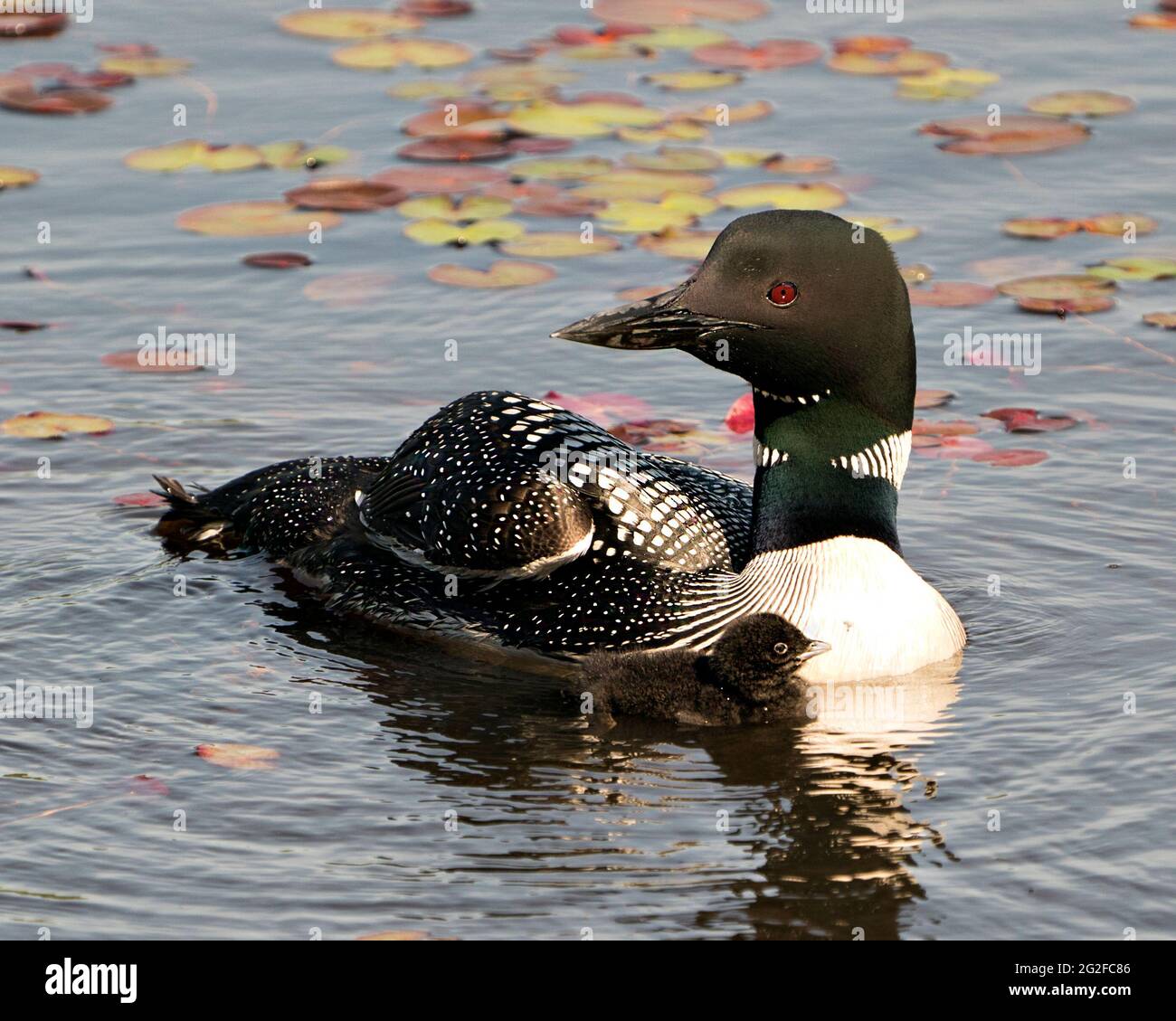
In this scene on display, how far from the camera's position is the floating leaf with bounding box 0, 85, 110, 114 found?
10.7 metres

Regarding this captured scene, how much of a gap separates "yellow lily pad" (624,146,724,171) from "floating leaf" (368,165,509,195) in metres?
0.66

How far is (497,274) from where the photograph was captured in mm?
9188

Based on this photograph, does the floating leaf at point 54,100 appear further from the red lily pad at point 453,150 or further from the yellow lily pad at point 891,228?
the yellow lily pad at point 891,228

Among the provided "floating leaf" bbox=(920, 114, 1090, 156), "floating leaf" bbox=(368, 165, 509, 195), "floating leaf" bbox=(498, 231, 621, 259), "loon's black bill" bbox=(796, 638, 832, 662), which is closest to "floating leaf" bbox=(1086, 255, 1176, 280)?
"floating leaf" bbox=(920, 114, 1090, 156)

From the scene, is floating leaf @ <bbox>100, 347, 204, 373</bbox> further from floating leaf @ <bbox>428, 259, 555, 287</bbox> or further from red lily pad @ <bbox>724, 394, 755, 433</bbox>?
red lily pad @ <bbox>724, 394, 755, 433</bbox>

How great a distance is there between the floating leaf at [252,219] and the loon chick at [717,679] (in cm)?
407

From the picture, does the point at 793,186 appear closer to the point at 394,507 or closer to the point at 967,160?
the point at 967,160

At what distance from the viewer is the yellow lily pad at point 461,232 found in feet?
30.8

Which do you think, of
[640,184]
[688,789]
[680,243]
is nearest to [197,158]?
[640,184]

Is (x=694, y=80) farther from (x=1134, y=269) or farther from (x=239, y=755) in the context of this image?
(x=239, y=755)

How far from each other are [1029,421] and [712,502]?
76.7 inches

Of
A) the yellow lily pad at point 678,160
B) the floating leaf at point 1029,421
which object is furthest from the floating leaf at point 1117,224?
the yellow lily pad at point 678,160

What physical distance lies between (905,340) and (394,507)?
1813 mm

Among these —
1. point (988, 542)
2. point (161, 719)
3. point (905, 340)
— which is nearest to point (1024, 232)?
point (988, 542)
